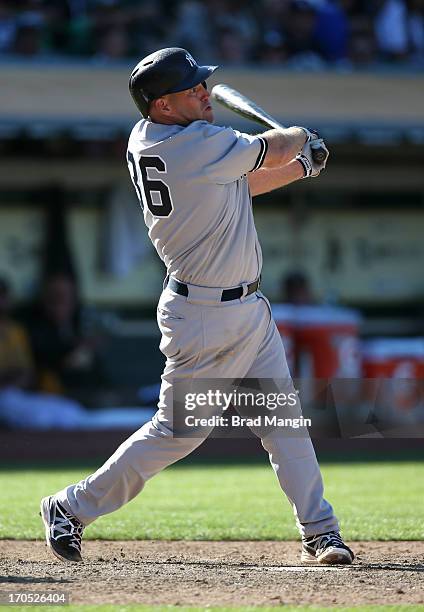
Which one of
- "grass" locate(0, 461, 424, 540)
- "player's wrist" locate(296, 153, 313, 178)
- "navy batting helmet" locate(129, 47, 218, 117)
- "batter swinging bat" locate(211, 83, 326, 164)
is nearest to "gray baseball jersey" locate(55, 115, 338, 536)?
"navy batting helmet" locate(129, 47, 218, 117)

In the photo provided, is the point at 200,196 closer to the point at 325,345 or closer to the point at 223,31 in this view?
the point at 325,345

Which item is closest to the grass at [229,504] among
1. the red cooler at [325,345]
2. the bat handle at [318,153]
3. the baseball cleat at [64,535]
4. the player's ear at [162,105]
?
the baseball cleat at [64,535]

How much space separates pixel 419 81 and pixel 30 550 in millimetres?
8472

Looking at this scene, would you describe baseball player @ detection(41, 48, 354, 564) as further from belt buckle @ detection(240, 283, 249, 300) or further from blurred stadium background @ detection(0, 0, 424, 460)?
blurred stadium background @ detection(0, 0, 424, 460)

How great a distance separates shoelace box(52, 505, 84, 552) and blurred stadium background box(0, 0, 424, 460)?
558 cm

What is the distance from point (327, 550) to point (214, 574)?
503mm

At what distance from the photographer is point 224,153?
4.70 m

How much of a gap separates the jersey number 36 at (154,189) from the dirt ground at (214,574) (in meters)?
1.42

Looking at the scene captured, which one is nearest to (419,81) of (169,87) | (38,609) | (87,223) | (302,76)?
(302,76)

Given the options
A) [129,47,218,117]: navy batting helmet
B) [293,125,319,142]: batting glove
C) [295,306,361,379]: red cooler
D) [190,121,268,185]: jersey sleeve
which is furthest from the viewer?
[295,306,361,379]: red cooler

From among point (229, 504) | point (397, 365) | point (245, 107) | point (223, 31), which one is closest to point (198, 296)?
point (245, 107)

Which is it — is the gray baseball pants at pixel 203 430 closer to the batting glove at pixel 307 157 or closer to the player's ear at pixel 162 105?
the batting glove at pixel 307 157

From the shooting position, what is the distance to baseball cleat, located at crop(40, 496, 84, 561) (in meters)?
4.84

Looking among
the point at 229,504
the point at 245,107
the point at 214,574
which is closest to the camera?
the point at 214,574
